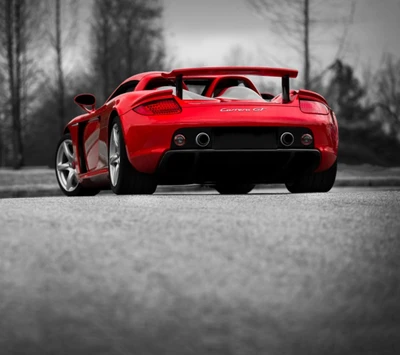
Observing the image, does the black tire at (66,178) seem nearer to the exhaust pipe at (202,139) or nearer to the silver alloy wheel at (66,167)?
the silver alloy wheel at (66,167)

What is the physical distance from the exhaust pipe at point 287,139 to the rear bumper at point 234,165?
0.06m

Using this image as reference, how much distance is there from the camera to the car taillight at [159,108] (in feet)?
20.1

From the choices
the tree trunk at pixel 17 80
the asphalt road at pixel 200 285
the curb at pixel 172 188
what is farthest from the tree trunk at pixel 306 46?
the asphalt road at pixel 200 285

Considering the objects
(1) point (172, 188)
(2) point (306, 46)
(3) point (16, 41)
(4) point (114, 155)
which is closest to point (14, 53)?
(3) point (16, 41)

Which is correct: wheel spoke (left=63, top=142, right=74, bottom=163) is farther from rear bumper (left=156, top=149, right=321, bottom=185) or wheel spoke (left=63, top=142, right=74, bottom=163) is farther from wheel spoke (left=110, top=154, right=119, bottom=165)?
rear bumper (left=156, top=149, right=321, bottom=185)

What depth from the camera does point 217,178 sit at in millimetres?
6484

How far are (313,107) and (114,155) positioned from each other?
6.14 feet

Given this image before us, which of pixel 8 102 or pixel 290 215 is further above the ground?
pixel 290 215

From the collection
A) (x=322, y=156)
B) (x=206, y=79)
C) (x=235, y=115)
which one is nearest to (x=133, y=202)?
(x=235, y=115)

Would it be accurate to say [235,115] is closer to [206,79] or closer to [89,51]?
[206,79]

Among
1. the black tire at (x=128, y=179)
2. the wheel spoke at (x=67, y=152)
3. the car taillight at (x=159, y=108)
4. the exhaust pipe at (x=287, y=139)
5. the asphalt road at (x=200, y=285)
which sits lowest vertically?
the wheel spoke at (x=67, y=152)

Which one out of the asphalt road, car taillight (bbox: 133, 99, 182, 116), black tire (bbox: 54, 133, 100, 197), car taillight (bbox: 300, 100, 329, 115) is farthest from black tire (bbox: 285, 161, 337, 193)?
the asphalt road

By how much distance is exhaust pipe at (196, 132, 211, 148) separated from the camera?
6.07 m

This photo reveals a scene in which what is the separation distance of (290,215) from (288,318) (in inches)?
68.8
